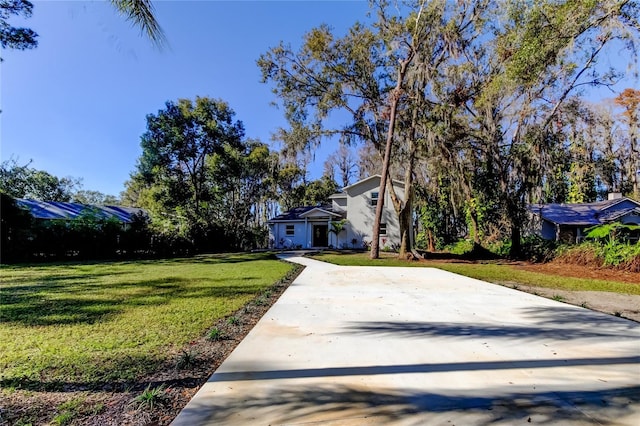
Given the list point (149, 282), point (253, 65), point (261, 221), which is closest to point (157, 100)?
point (253, 65)

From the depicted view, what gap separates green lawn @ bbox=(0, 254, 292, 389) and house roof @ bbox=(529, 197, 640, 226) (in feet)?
62.8

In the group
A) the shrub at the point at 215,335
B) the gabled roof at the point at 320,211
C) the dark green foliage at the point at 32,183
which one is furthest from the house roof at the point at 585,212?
the dark green foliage at the point at 32,183

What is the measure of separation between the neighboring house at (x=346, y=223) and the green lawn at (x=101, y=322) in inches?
566

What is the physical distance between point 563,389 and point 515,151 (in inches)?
536

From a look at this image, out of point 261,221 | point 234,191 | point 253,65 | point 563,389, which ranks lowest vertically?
point 563,389

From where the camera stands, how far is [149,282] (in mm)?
7504

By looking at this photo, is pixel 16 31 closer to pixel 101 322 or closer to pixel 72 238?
pixel 72 238

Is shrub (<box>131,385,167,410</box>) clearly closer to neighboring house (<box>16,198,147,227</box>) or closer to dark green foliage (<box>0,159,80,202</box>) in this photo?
neighboring house (<box>16,198,147,227</box>)

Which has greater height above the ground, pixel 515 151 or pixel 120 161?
pixel 120 161

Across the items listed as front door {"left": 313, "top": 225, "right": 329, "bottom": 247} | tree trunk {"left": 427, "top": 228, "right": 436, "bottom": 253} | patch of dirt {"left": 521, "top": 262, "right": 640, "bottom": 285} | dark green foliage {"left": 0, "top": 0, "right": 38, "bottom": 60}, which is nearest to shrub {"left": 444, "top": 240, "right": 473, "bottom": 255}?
tree trunk {"left": 427, "top": 228, "right": 436, "bottom": 253}

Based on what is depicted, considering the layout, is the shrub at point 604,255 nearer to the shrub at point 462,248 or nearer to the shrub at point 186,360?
the shrub at point 462,248

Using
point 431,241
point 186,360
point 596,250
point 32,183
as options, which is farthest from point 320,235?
point 32,183

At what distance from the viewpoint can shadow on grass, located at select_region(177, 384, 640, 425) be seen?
1.94 m

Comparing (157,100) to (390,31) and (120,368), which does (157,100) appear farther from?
(120,368)
